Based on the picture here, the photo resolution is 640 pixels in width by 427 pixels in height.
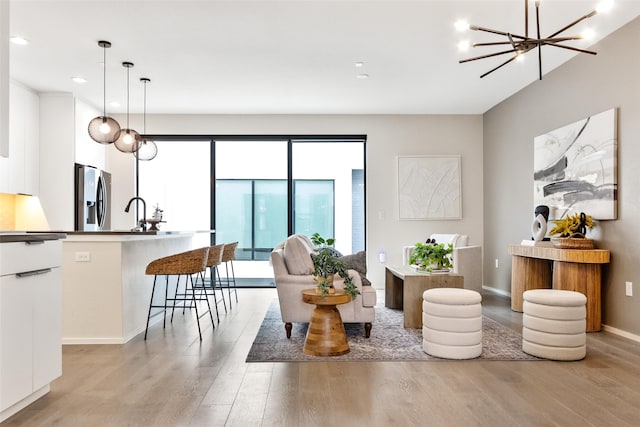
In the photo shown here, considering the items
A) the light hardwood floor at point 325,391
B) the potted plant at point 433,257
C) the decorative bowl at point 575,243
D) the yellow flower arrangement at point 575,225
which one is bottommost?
the light hardwood floor at point 325,391

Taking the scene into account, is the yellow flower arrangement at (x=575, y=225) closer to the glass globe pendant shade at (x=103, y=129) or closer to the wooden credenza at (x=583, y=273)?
the wooden credenza at (x=583, y=273)

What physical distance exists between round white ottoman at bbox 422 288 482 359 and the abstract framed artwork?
3.99 meters

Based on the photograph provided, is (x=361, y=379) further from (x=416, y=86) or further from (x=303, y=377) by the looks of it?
(x=416, y=86)

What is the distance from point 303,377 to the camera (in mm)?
2953

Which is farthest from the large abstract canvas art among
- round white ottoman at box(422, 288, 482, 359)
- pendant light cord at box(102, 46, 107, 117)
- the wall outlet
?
pendant light cord at box(102, 46, 107, 117)

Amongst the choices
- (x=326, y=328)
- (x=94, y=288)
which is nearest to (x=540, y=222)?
(x=326, y=328)

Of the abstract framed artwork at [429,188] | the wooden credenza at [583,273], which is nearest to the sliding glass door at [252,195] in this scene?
the abstract framed artwork at [429,188]

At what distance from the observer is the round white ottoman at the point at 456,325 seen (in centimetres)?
331

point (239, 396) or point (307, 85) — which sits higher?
point (307, 85)

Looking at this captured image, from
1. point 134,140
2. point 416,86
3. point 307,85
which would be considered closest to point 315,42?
point 307,85

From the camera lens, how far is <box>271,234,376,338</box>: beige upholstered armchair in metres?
4.00

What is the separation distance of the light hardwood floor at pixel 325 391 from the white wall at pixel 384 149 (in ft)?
12.4

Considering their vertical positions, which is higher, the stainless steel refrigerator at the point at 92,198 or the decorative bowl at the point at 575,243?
the stainless steel refrigerator at the point at 92,198

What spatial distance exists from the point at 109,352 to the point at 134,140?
2537 millimetres
